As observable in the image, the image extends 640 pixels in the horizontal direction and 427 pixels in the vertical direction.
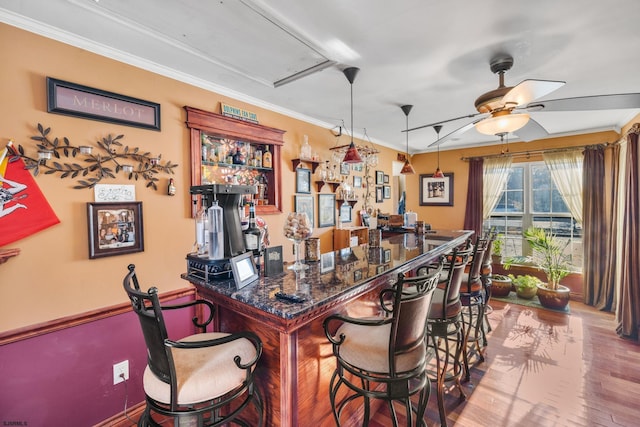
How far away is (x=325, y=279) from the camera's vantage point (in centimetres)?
151

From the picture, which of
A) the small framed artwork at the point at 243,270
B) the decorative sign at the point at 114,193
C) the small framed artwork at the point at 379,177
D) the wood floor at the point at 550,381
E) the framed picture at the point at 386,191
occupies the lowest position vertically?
the wood floor at the point at 550,381

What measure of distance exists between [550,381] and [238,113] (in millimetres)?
3629

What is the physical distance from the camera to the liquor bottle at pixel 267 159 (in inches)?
118

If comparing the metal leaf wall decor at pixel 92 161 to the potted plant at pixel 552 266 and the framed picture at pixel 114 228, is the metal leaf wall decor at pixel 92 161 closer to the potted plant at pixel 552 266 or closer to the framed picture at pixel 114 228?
the framed picture at pixel 114 228

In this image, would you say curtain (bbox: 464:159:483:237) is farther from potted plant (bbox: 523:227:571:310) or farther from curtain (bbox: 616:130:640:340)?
curtain (bbox: 616:130:640:340)

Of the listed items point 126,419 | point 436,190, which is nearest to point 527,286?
point 436,190

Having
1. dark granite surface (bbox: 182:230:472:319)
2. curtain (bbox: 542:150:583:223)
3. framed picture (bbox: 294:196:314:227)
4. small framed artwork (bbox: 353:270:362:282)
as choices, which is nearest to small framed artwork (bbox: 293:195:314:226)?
framed picture (bbox: 294:196:314:227)


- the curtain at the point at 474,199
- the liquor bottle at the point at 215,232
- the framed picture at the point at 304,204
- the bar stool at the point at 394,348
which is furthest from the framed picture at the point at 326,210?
the curtain at the point at 474,199

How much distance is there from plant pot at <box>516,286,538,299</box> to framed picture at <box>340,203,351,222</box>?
286cm

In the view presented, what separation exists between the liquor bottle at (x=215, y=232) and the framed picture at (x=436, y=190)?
4914 mm

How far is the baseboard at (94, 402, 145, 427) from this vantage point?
1827 millimetres

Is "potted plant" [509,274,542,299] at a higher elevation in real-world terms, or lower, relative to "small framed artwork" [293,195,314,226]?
lower

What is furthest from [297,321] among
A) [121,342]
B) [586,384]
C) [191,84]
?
[586,384]

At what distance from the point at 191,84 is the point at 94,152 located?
940 mm
